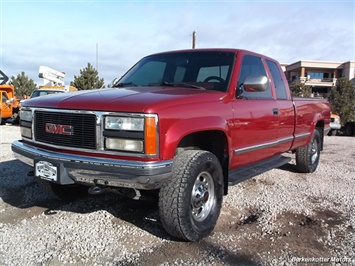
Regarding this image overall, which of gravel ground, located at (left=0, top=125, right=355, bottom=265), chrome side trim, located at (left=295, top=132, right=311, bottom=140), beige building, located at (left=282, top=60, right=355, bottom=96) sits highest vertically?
beige building, located at (left=282, top=60, right=355, bottom=96)

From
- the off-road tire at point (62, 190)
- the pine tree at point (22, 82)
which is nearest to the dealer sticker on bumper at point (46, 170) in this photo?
the off-road tire at point (62, 190)

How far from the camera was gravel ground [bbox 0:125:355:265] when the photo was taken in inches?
119

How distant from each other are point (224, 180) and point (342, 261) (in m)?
1.37

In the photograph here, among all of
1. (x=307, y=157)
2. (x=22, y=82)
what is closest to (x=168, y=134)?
(x=307, y=157)

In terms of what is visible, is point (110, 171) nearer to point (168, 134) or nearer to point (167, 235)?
point (168, 134)

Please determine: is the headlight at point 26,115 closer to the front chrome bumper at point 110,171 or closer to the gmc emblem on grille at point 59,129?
the gmc emblem on grille at point 59,129

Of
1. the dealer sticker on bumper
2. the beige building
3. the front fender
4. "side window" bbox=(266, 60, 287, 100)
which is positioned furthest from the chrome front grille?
the beige building

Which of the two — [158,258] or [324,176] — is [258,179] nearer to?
[324,176]

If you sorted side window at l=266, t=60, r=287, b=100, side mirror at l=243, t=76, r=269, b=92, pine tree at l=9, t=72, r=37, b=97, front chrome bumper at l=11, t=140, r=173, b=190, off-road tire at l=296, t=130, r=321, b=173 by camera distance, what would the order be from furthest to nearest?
pine tree at l=9, t=72, r=37, b=97 → off-road tire at l=296, t=130, r=321, b=173 → side window at l=266, t=60, r=287, b=100 → side mirror at l=243, t=76, r=269, b=92 → front chrome bumper at l=11, t=140, r=173, b=190

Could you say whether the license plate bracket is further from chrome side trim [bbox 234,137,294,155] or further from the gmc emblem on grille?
chrome side trim [bbox 234,137,294,155]

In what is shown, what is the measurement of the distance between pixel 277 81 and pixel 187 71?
1.76 metres

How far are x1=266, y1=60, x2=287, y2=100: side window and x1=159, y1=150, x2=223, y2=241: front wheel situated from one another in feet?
7.24

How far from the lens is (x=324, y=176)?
6.32 m

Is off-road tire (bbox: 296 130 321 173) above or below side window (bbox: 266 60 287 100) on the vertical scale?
below
